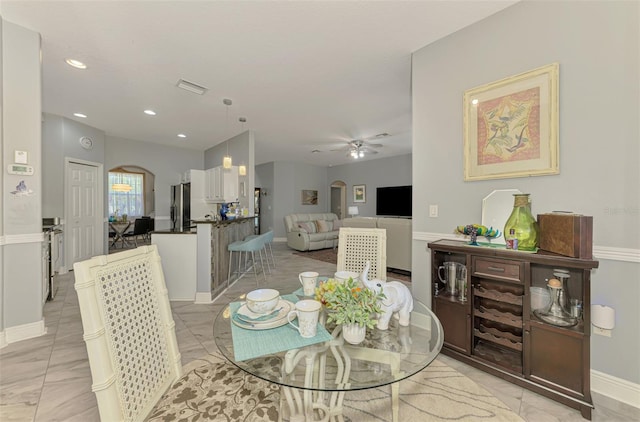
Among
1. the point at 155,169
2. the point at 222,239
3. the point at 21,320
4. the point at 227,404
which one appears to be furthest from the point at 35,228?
the point at 155,169

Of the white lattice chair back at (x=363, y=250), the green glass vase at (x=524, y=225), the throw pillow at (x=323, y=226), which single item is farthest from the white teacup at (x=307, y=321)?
the throw pillow at (x=323, y=226)

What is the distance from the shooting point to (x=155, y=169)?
6445mm

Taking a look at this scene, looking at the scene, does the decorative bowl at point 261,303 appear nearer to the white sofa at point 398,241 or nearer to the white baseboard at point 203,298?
the white baseboard at point 203,298

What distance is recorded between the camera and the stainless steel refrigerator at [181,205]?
20.1ft

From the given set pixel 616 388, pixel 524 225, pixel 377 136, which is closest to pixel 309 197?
pixel 377 136

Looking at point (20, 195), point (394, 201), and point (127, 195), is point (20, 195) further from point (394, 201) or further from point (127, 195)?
point (394, 201)

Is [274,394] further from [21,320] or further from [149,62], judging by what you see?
[149,62]

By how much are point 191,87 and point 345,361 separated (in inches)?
142

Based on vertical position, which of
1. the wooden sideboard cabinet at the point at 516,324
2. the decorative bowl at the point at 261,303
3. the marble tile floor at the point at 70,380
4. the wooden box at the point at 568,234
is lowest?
the marble tile floor at the point at 70,380

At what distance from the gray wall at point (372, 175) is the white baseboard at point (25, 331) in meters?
7.69

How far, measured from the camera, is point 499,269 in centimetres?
180

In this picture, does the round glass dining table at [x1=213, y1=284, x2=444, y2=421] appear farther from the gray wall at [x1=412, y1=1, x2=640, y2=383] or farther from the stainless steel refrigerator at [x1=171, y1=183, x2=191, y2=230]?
the stainless steel refrigerator at [x1=171, y1=183, x2=191, y2=230]

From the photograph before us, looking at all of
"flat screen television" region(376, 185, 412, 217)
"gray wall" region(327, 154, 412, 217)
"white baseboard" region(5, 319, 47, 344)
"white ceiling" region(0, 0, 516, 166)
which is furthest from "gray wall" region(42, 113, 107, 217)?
"flat screen television" region(376, 185, 412, 217)

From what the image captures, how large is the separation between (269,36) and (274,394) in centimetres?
270
